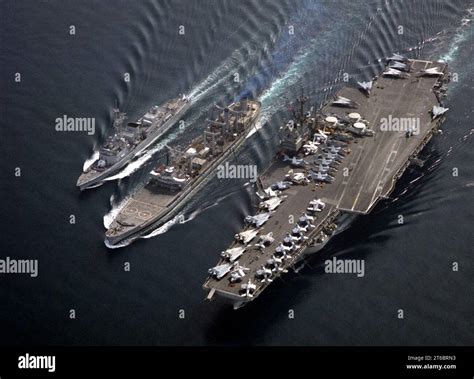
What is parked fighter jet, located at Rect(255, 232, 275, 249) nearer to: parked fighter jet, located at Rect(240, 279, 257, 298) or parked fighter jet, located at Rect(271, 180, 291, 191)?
parked fighter jet, located at Rect(240, 279, 257, 298)

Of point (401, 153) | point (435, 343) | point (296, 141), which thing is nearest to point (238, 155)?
point (296, 141)

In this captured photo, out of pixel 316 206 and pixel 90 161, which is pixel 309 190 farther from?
pixel 90 161

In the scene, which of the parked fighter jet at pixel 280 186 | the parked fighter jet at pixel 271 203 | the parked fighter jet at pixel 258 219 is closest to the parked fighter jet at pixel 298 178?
the parked fighter jet at pixel 280 186

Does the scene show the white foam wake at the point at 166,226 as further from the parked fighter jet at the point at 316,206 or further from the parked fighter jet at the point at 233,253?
the parked fighter jet at the point at 316,206

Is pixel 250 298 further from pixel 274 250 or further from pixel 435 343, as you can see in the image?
pixel 435 343

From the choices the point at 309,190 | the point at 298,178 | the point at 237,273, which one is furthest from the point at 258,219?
the point at 298,178

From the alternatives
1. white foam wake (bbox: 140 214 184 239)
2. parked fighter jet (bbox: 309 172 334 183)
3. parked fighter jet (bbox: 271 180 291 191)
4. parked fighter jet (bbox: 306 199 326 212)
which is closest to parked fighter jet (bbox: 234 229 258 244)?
parked fighter jet (bbox: 306 199 326 212)
